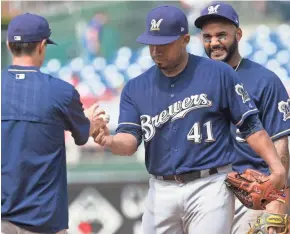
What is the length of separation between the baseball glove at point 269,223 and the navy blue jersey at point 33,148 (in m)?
1.40

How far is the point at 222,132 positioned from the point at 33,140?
1134mm

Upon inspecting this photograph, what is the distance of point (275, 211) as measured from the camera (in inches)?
230

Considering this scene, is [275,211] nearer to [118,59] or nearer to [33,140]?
[33,140]

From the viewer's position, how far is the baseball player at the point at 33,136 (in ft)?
15.9

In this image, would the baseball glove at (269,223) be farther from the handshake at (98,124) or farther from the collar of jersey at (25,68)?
the collar of jersey at (25,68)

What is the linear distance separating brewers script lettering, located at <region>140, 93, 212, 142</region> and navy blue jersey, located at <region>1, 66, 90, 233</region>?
0.56 metres

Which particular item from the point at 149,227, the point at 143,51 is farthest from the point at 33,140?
the point at 143,51

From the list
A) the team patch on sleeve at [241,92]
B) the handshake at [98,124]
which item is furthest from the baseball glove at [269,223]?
the handshake at [98,124]

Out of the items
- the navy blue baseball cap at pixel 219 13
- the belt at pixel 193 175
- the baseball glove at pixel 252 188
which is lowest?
the baseball glove at pixel 252 188

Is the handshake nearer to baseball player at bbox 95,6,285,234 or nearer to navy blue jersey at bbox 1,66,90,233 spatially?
baseball player at bbox 95,6,285,234

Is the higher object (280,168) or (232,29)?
(232,29)

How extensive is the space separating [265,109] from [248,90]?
0.17 meters

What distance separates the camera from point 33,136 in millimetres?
4859

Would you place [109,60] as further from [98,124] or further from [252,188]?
[252,188]
